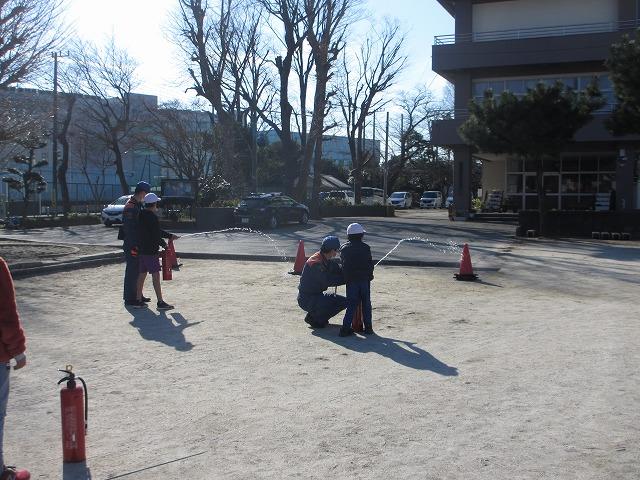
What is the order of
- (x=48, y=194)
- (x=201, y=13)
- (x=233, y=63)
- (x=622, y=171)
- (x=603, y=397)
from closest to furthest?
(x=603, y=397) → (x=622, y=171) → (x=201, y=13) → (x=233, y=63) → (x=48, y=194)

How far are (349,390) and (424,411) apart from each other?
0.91 meters

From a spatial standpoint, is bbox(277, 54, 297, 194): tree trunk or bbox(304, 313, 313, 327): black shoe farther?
bbox(277, 54, 297, 194): tree trunk

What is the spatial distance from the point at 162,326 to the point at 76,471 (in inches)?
202

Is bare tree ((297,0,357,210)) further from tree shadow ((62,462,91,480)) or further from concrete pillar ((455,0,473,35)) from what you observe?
tree shadow ((62,462,91,480))

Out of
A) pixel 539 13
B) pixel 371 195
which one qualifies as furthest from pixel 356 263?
pixel 371 195

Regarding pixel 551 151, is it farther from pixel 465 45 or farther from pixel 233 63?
pixel 233 63

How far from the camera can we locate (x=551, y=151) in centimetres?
2719

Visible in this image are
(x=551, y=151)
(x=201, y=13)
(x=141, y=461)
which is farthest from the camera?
(x=201, y=13)

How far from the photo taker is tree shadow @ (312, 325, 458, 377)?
300 inches

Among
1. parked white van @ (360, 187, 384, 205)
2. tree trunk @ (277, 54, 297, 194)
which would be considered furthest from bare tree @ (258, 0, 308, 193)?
parked white van @ (360, 187, 384, 205)

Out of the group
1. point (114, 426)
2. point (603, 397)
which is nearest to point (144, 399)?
point (114, 426)

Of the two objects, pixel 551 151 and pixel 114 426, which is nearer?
pixel 114 426

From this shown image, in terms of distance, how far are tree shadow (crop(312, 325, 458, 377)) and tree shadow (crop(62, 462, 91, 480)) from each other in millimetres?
3735

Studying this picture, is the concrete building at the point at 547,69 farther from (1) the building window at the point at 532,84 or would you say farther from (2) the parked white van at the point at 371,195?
(2) the parked white van at the point at 371,195
